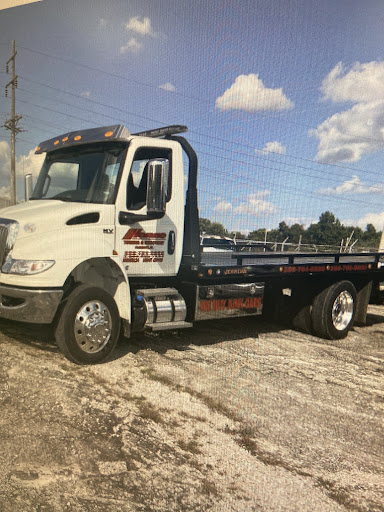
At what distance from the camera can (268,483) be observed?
9.68ft

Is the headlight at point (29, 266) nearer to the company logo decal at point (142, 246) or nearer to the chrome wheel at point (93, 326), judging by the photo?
the chrome wheel at point (93, 326)

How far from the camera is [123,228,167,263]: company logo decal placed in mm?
5344

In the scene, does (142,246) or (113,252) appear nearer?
(113,252)

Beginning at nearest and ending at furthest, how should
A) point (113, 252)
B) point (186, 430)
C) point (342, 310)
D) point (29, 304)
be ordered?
point (186, 430) < point (29, 304) < point (113, 252) < point (342, 310)

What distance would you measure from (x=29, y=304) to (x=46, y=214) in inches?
39.2

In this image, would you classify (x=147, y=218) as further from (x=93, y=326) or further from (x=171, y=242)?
(x=93, y=326)

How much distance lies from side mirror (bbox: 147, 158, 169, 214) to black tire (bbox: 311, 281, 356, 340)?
359cm

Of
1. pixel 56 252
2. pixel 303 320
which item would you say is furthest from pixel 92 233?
pixel 303 320

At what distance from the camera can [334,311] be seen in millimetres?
7551

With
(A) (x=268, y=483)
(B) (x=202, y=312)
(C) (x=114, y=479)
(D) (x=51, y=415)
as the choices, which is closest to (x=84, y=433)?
(D) (x=51, y=415)

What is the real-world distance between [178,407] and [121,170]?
108 inches

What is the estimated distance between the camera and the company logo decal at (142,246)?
17.5 feet

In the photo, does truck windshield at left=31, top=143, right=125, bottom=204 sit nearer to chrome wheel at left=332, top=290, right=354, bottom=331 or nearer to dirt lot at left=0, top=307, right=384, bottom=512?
dirt lot at left=0, top=307, right=384, bottom=512

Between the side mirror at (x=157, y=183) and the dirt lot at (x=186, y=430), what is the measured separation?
186 centimetres
